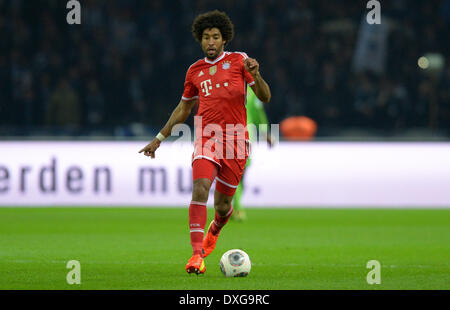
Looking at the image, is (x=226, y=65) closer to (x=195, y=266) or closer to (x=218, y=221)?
(x=218, y=221)

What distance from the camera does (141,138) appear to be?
1650 centimetres

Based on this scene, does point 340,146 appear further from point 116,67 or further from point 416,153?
point 116,67

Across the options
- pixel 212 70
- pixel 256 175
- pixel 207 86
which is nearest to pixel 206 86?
pixel 207 86

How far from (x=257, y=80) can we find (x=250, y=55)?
39.5 ft

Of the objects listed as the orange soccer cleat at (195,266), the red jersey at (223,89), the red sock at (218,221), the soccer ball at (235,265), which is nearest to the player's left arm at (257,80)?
the red jersey at (223,89)

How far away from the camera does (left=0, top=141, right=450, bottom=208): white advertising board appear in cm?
1574

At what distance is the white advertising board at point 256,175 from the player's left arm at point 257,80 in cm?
806

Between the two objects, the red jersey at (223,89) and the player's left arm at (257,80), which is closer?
the player's left arm at (257,80)

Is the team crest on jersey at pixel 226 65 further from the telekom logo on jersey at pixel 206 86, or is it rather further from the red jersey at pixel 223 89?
the telekom logo on jersey at pixel 206 86

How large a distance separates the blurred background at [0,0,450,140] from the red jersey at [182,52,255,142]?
8.96 m

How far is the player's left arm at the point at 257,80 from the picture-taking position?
7.47 metres

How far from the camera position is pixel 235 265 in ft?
24.8

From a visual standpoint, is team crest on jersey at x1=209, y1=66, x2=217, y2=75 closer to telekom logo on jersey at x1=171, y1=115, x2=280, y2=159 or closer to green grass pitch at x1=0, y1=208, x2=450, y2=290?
telekom logo on jersey at x1=171, y1=115, x2=280, y2=159

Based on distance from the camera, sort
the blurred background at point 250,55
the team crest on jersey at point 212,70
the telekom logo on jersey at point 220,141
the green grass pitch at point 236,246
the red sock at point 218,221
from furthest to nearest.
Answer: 1. the blurred background at point 250,55
2. the red sock at point 218,221
3. the team crest on jersey at point 212,70
4. the telekom logo on jersey at point 220,141
5. the green grass pitch at point 236,246
